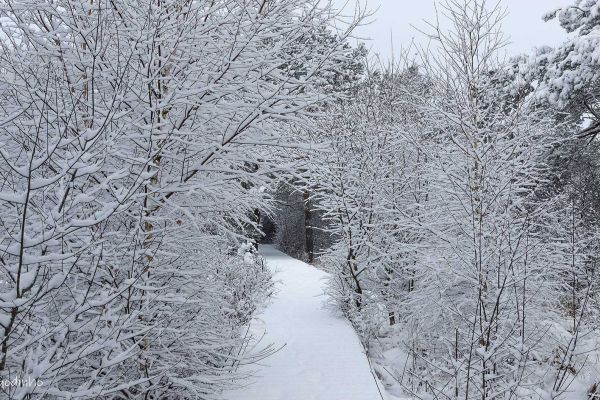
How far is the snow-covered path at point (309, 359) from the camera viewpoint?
553 centimetres

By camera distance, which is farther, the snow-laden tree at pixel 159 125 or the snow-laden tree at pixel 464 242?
the snow-laden tree at pixel 464 242

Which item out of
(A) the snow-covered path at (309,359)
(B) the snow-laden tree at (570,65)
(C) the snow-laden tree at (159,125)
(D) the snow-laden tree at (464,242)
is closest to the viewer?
(C) the snow-laden tree at (159,125)

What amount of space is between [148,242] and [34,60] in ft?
7.05

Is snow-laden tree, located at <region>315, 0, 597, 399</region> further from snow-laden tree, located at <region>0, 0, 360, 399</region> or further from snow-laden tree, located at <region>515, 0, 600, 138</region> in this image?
snow-laden tree, located at <region>0, 0, 360, 399</region>

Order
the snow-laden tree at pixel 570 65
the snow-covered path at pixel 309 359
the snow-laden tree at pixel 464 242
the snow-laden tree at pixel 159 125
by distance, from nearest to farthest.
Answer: the snow-laden tree at pixel 159 125 → the snow-laden tree at pixel 464 242 → the snow-covered path at pixel 309 359 → the snow-laden tree at pixel 570 65

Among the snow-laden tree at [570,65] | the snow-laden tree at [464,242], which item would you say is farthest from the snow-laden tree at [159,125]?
the snow-laden tree at [570,65]

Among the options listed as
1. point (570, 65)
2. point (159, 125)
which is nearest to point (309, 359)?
point (159, 125)

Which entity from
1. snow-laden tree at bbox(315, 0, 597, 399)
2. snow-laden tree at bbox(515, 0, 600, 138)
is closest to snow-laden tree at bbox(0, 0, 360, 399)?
snow-laden tree at bbox(315, 0, 597, 399)

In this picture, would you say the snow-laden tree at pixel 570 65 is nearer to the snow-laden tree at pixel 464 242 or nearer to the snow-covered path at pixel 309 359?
the snow-laden tree at pixel 464 242

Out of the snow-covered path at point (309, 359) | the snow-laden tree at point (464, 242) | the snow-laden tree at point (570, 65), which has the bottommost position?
the snow-covered path at point (309, 359)

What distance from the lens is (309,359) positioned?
22.9 ft

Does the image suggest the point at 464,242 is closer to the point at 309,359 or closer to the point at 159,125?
the point at 309,359

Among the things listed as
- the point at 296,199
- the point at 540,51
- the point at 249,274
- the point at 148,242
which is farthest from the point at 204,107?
the point at 296,199

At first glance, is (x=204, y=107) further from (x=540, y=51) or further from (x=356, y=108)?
(x=540, y=51)
